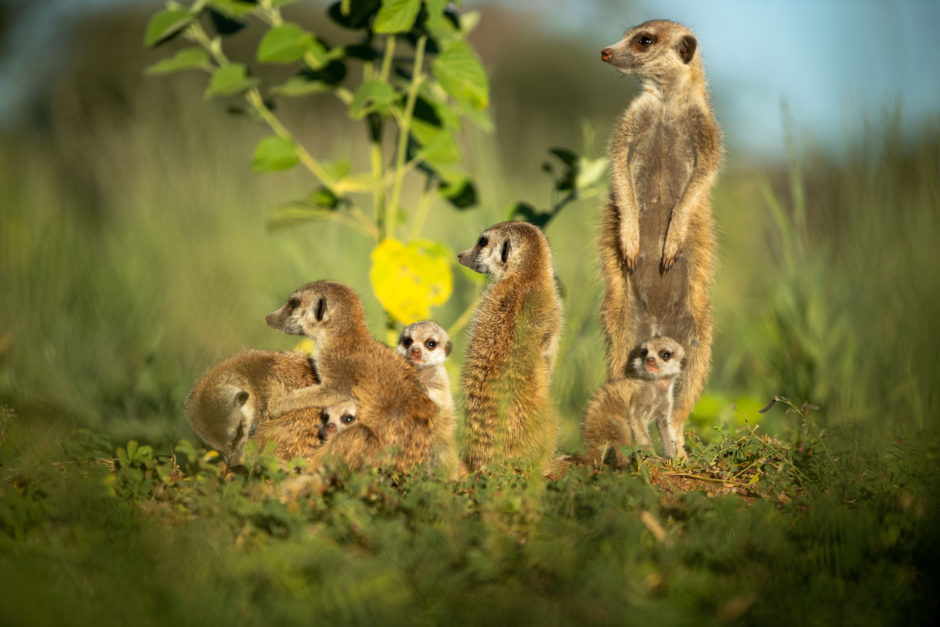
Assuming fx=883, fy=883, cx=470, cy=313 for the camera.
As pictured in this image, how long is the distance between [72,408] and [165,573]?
286 centimetres

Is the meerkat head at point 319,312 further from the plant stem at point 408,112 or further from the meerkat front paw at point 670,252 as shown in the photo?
the meerkat front paw at point 670,252

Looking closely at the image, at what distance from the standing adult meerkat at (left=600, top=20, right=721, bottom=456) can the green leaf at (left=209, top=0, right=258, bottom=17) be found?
5.51 ft

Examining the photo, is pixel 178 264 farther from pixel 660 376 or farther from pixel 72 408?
pixel 660 376

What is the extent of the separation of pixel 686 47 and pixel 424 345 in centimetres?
179

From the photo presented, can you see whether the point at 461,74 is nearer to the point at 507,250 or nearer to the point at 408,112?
the point at 408,112

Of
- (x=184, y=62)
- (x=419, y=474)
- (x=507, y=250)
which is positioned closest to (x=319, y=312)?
(x=507, y=250)

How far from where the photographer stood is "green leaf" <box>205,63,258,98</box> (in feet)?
13.5

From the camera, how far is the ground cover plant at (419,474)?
2236 millimetres

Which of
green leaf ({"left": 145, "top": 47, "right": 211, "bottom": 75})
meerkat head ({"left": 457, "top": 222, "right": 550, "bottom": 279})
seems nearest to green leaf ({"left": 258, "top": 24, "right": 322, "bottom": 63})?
green leaf ({"left": 145, "top": 47, "right": 211, "bottom": 75})

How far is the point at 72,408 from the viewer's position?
15.7ft

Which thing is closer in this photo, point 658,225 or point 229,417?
point 229,417

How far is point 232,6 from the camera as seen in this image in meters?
4.14

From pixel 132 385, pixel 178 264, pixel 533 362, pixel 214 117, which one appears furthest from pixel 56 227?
pixel 533 362

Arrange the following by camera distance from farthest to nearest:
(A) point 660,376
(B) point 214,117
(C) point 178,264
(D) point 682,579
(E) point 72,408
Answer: (B) point 214,117 < (C) point 178,264 < (E) point 72,408 < (A) point 660,376 < (D) point 682,579
